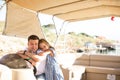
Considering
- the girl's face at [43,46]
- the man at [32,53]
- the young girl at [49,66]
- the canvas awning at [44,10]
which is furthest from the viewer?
the canvas awning at [44,10]

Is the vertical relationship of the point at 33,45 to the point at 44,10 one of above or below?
below

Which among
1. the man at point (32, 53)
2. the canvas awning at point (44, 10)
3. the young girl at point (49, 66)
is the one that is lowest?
the young girl at point (49, 66)

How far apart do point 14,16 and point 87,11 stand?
2239mm

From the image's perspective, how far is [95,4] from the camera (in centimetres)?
519

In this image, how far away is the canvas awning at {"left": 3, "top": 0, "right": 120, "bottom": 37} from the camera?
4551mm

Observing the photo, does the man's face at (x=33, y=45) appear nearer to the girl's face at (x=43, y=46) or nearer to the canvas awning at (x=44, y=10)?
the girl's face at (x=43, y=46)

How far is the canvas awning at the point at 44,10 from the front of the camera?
4551mm

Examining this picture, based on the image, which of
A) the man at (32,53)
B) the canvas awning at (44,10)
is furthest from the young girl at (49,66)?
the canvas awning at (44,10)

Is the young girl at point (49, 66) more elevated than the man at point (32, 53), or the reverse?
the man at point (32, 53)

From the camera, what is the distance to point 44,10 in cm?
538

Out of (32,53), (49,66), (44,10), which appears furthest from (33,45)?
(44,10)

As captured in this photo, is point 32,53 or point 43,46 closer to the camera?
point 32,53

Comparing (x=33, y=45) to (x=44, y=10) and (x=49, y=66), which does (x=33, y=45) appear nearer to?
(x=49, y=66)

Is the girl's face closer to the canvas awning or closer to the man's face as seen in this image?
the man's face
